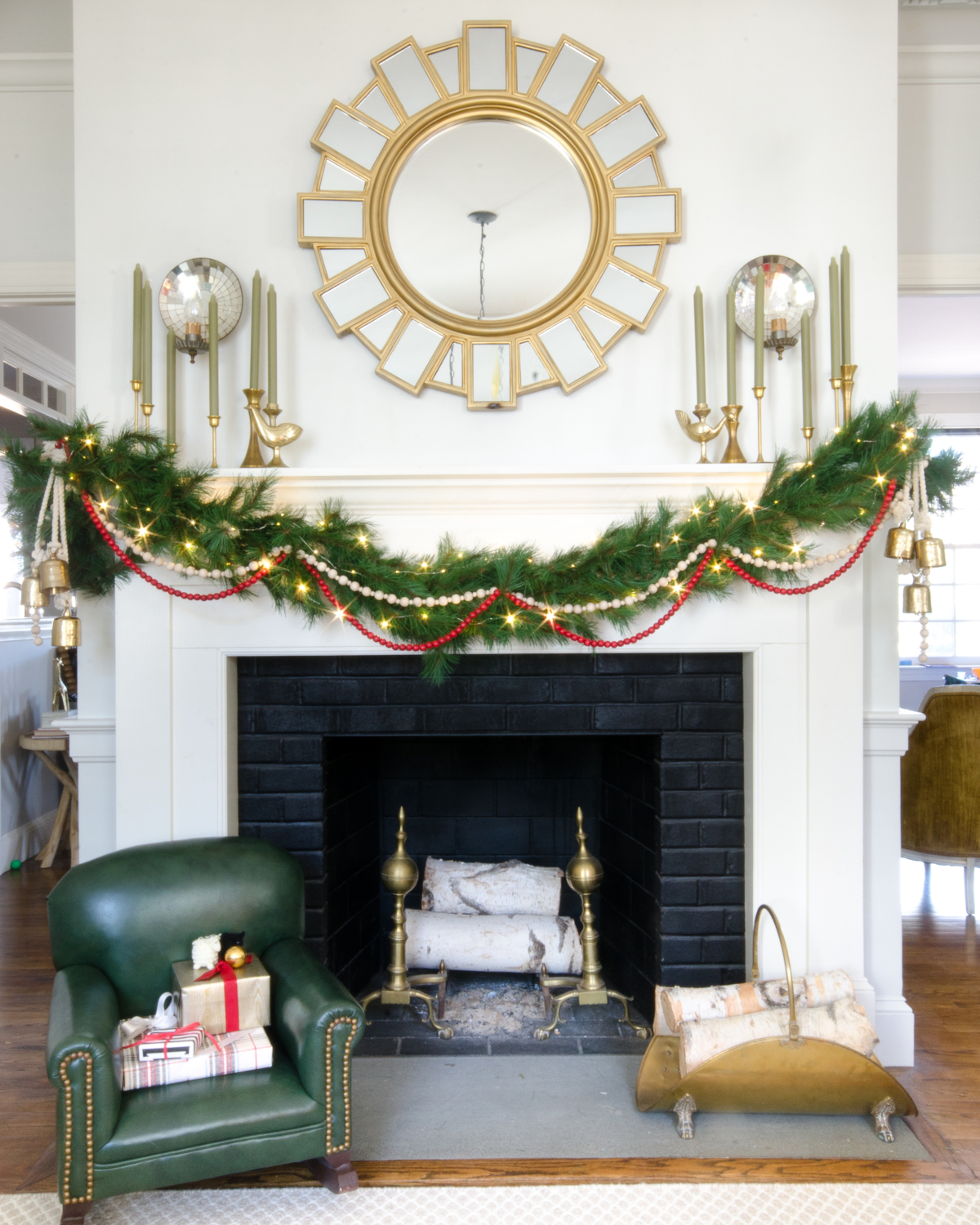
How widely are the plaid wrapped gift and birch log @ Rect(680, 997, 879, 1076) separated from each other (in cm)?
90

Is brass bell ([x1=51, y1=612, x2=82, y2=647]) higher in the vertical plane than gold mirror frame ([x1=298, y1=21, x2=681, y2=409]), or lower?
lower

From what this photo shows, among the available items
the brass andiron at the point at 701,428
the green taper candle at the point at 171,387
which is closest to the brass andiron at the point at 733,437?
the brass andiron at the point at 701,428

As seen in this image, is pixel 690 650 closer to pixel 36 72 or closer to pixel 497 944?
pixel 497 944

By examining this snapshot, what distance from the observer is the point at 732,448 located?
2.30 metres

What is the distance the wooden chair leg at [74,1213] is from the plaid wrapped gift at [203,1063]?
0.65 ft

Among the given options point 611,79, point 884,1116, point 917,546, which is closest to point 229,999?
point 884,1116

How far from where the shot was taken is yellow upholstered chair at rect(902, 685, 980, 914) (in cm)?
356

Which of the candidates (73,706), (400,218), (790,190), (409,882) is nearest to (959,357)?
(790,190)

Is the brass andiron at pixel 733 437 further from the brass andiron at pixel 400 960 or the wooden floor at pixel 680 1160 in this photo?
the wooden floor at pixel 680 1160

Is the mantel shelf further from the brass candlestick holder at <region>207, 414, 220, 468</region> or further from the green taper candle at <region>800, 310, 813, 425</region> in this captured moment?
the green taper candle at <region>800, 310, 813, 425</region>

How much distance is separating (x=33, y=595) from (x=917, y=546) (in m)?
1.95

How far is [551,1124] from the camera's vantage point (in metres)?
2.05

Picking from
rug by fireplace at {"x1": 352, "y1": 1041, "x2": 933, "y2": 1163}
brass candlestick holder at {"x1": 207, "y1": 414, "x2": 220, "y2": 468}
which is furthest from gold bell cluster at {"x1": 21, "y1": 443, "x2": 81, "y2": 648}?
rug by fireplace at {"x1": 352, "y1": 1041, "x2": 933, "y2": 1163}

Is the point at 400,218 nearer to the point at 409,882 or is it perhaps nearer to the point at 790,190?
the point at 790,190
